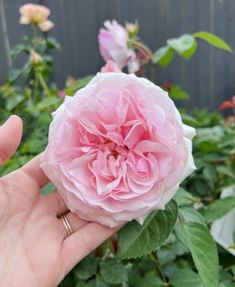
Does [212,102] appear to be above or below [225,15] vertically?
below

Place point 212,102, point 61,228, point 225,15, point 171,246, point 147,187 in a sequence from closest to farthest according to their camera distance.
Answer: point 147,187, point 61,228, point 171,246, point 225,15, point 212,102

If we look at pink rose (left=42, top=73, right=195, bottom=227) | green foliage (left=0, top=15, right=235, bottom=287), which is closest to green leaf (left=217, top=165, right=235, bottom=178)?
green foliage (left=0, top=15, right=235, bottom=287)

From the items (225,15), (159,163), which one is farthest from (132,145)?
(225,15)

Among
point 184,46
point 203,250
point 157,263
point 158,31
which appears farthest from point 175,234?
point 158,31

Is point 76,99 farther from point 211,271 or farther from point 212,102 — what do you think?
point 212,102

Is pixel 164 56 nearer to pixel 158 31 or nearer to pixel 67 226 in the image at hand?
pixel 67 226

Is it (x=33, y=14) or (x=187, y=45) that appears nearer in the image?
(x=187, y=45)
